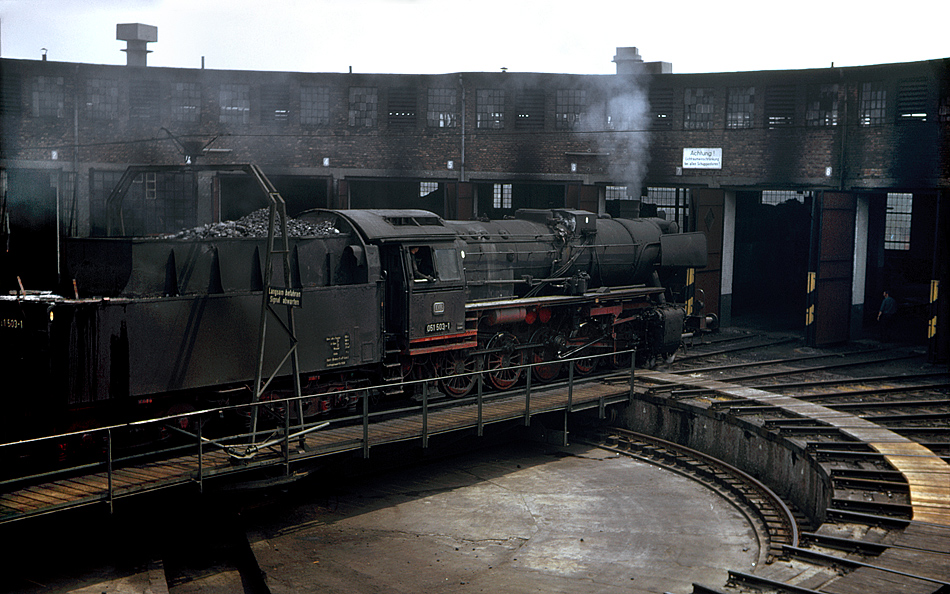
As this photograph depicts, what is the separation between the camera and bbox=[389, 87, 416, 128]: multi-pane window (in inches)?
1064

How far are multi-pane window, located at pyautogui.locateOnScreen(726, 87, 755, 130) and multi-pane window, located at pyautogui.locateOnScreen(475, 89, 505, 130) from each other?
6.61 metres

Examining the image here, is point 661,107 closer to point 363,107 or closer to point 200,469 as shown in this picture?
point 363,107

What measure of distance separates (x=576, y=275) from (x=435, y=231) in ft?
14.1

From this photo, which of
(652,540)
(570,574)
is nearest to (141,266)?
(570,574)

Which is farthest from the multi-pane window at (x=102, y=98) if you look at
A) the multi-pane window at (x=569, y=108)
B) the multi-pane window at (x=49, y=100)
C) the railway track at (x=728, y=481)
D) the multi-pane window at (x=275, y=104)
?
the railway track at (x=728, y=481)

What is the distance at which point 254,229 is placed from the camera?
13.2 metres

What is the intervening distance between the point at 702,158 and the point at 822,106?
339cm

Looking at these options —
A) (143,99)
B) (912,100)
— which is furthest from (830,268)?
(143,99)

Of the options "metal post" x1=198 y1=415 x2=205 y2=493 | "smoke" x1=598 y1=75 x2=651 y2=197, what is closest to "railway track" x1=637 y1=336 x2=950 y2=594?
"metal post" x1=198 y1=415 x2=205 y2=493

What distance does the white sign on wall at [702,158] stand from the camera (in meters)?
24.6

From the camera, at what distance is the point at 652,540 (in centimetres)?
1143

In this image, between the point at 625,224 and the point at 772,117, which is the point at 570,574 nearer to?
the point at 625,224

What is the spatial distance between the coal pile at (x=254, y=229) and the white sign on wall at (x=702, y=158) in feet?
45.7

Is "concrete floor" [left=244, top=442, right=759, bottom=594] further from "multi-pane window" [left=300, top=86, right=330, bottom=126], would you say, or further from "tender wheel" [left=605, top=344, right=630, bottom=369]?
"multi-pane window" [left=300, top=86, right=330, bottom=126]
